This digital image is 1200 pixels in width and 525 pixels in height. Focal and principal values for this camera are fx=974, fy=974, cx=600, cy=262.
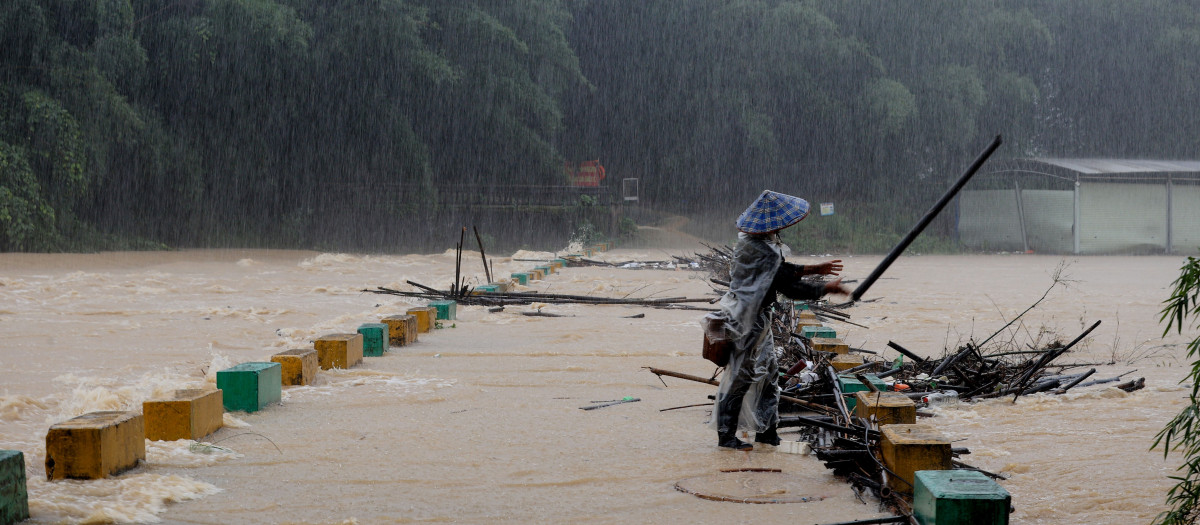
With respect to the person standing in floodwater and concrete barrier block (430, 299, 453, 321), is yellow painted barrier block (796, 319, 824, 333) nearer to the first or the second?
the person standing in floodwater

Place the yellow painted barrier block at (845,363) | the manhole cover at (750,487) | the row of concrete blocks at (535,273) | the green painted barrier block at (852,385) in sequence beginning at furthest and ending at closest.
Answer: the row of concrete blocks at (535,273)
the yellow painted barrier block at (845,363)
the green painted barrier block at (852,385)
the manhole cover at (750,487)

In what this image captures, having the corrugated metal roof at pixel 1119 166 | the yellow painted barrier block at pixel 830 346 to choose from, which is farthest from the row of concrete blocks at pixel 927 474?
the corrugated metal roof at pixel 1119 166

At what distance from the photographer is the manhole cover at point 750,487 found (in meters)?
4.43

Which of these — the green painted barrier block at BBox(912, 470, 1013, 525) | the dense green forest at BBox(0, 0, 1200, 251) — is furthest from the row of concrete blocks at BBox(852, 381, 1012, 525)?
the dense green forest at BBox(0, 0, 1200, 251)

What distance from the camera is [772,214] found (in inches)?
217

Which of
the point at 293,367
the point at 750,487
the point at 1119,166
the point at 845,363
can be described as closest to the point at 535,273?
the point at 293,367

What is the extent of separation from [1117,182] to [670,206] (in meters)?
16.0

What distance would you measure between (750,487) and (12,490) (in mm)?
3131

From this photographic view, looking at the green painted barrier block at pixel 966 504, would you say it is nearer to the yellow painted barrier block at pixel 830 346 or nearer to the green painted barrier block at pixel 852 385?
the green painted barrier block at pixel 852 385

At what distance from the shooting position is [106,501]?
4156 millimetres

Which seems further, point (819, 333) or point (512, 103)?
point (512, 103)

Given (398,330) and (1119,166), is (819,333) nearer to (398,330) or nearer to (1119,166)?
(398,330)

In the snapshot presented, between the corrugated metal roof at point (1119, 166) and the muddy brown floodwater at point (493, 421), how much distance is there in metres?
21.5

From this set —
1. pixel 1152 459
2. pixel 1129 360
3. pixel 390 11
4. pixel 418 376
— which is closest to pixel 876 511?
pixel 1152 459
